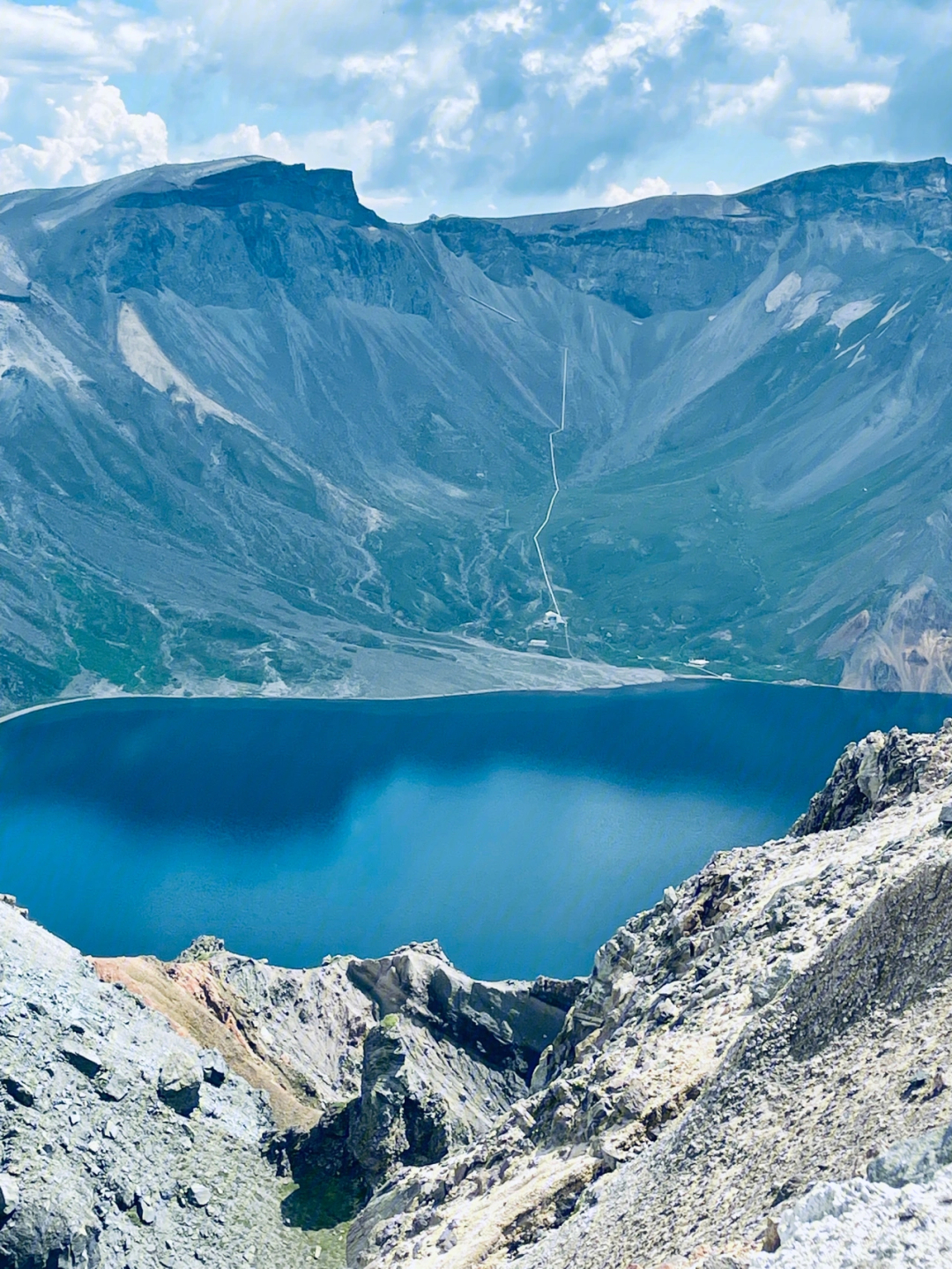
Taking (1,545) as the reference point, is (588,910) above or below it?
below

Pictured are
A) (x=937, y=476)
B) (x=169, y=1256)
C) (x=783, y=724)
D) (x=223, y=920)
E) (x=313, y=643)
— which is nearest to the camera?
(x=169, y=1256)

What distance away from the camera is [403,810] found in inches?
4658

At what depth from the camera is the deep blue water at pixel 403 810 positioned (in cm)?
9375

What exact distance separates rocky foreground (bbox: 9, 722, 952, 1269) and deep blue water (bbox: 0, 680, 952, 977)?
106 feet

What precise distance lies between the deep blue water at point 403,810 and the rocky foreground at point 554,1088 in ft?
106

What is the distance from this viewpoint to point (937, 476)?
188875 millimetres

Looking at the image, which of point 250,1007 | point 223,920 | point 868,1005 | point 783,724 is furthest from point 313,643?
point 868,1005

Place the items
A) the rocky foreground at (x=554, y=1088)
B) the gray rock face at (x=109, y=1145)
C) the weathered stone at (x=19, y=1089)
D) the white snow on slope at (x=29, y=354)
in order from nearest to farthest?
the rocky foreground at (x=554, y=1088) → the gray rock face at (x=109, y=1145) → the weathered stone at (x=19, y=1089) → the white snow on slope at (x=29, y=354)

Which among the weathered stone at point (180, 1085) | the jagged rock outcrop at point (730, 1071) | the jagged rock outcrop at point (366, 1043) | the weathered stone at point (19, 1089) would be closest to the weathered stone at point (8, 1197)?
the weathered stone at point (19, 1089)

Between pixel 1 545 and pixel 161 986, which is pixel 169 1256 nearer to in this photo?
pixel 161 986

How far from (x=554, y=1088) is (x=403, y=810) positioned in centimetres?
8036

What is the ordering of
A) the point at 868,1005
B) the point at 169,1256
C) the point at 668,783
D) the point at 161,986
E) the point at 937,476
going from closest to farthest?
1. the point at 868,1005
2. the point at 169,1256
3. the point at 161,986
4. the point at 668,783
5. the point at 937,476

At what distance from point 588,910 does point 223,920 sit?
22550 mm

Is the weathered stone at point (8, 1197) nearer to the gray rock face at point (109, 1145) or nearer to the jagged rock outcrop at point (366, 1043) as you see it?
the gray rock face at point (109, 1145)
